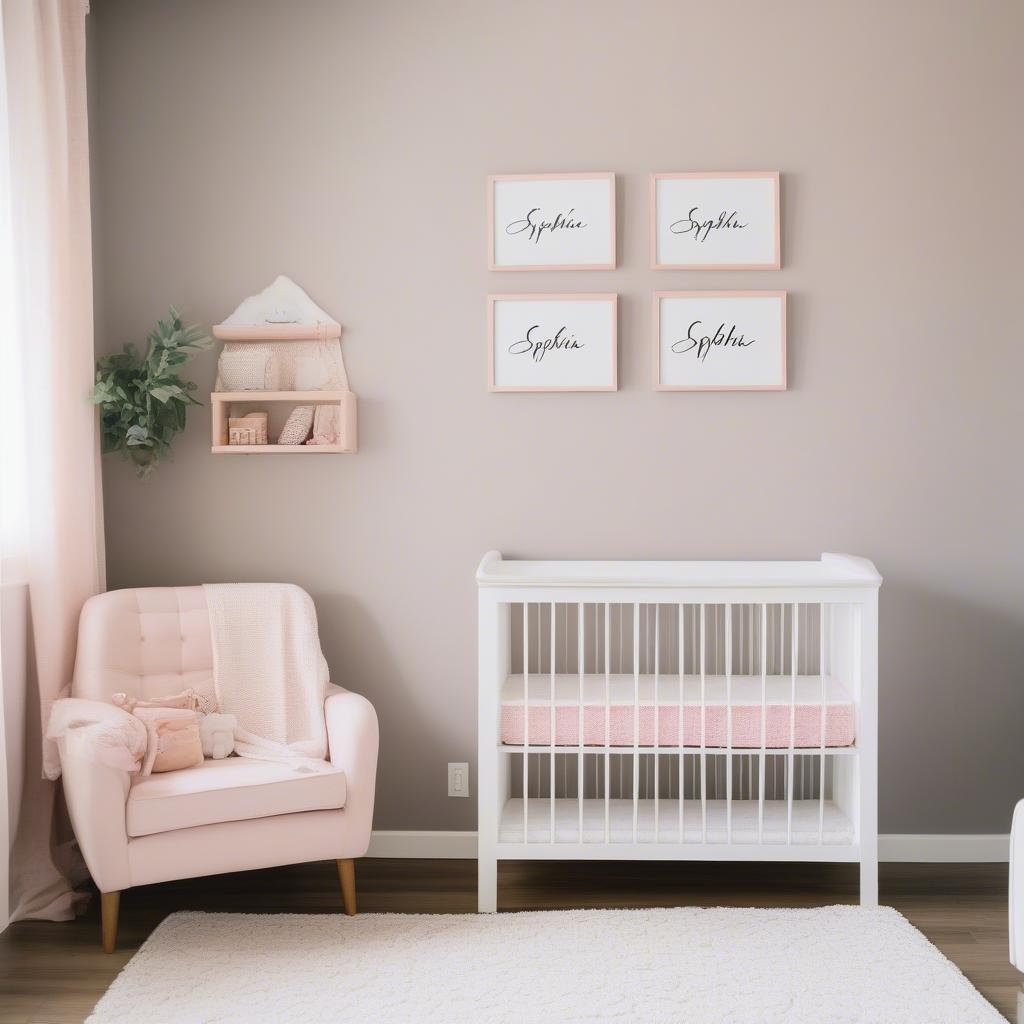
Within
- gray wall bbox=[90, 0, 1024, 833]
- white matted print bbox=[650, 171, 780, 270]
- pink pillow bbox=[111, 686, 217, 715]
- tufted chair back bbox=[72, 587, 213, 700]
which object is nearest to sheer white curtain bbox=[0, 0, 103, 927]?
tufted chair back bbox=[72, 587, 213, 700]

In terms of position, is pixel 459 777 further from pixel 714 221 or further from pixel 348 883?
pixel 714 221

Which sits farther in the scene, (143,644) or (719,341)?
(719,341)

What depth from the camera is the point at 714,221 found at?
2.86m

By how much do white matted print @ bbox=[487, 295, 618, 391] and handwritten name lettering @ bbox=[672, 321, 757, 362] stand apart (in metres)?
0.21

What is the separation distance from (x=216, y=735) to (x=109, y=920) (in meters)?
0.50

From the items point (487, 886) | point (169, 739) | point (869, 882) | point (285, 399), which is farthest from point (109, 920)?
point (869, 882)

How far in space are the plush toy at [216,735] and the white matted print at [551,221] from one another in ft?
5.04

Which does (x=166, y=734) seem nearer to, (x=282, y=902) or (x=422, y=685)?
(x=282, y=902)

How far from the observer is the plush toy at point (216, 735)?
258cm

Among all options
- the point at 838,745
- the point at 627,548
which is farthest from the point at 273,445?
the point at 838,745

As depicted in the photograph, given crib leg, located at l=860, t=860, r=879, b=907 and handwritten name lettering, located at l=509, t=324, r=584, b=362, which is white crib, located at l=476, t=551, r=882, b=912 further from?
handwritten name lettering, located at l=509, t=324, r=584, b=362

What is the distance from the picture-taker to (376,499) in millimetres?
2959

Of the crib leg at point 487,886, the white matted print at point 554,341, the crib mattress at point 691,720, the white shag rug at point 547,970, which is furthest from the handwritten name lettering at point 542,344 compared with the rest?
the white shag rug at point 547,970

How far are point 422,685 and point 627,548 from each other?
770 millimetres
